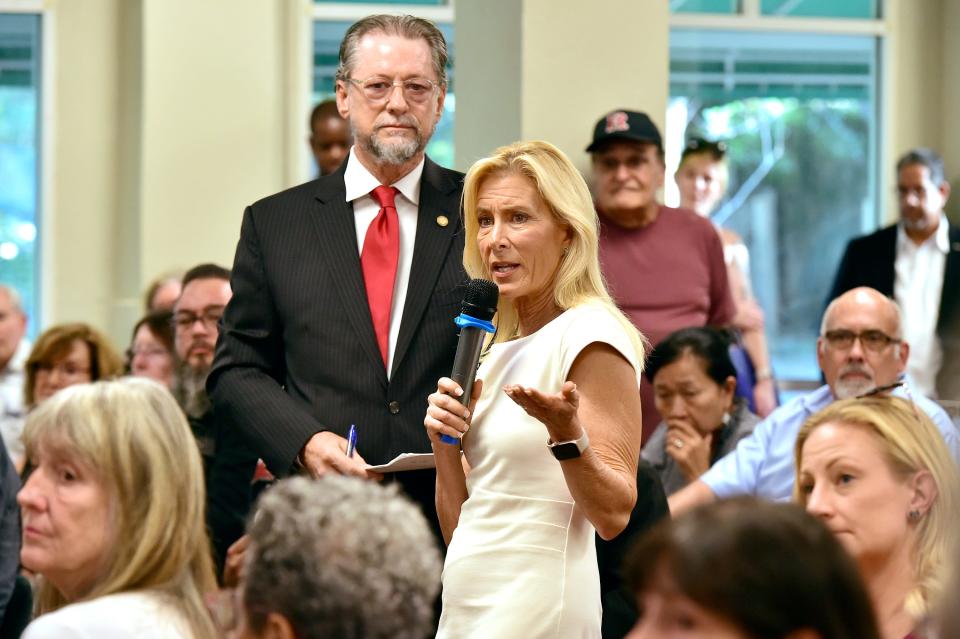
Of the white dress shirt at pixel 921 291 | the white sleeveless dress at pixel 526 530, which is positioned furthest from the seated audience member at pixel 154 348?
the white dress shirt at pixel 921 291

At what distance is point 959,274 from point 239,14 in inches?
136

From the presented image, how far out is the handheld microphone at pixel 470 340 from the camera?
2491 mm

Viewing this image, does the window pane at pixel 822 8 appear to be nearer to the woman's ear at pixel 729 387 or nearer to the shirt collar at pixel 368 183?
the woman's ear at pixel 729 387

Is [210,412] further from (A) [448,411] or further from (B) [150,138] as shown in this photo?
(B) [150,138]

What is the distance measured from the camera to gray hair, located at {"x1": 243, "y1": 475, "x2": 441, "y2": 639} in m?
1.58

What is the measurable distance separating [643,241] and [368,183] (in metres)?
1.88

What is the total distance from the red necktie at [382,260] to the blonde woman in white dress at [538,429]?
0.31 metres

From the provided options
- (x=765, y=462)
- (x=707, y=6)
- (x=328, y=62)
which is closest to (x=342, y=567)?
(x=765, y=462)

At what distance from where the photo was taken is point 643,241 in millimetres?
4828

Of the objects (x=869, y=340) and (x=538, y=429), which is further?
(x=869, y=340)

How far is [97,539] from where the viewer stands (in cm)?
218

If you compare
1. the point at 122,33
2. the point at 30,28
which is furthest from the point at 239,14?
the point at 30,28

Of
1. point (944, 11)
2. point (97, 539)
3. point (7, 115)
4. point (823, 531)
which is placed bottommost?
point (97, 539)

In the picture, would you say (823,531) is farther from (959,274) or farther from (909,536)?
(959,274)
